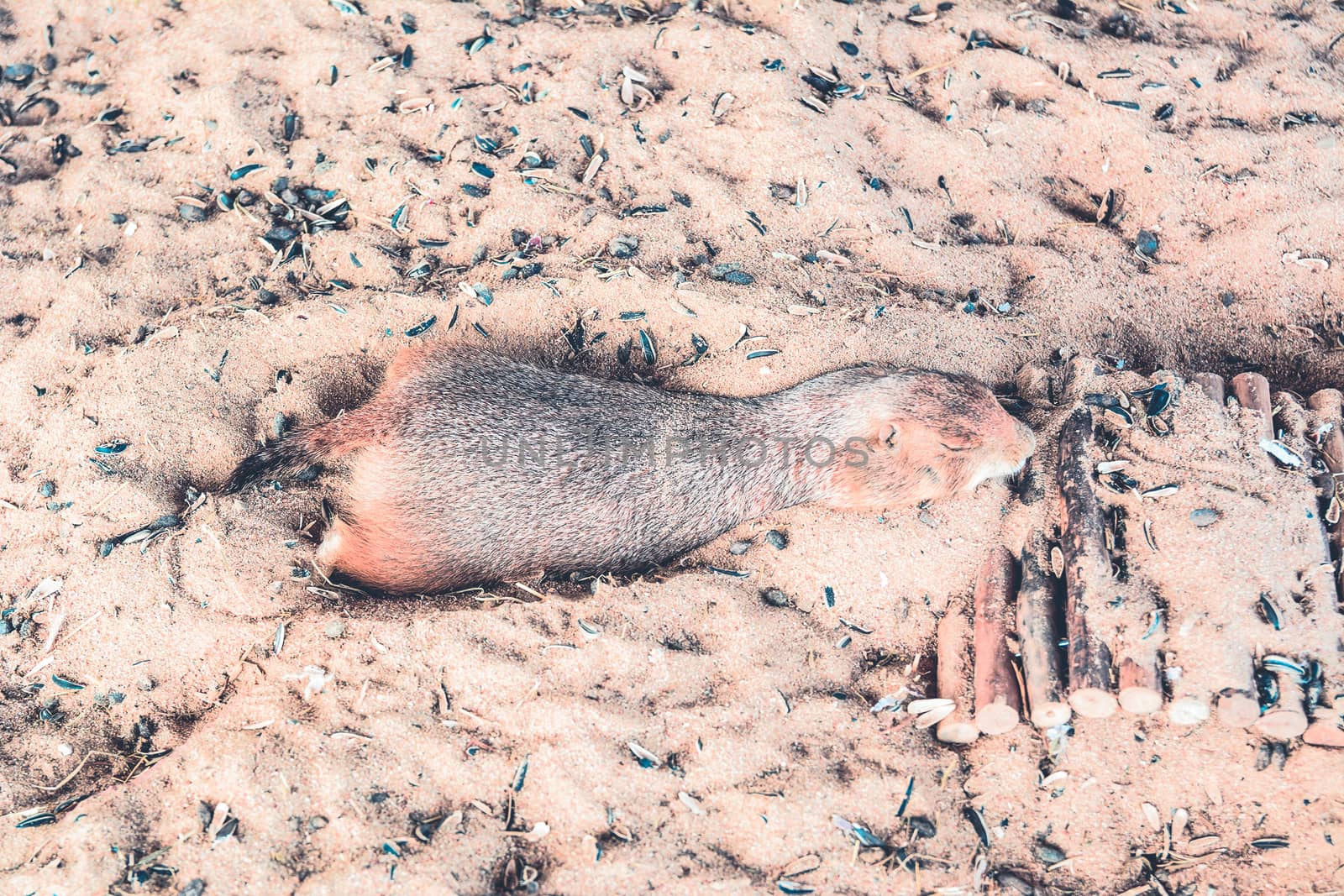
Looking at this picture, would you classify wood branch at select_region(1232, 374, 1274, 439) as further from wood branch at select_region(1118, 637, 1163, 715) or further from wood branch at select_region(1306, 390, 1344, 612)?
wood branch at select_region(1118, 637, 1163, 715)

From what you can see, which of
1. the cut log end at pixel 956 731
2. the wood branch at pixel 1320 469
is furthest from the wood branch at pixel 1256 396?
the cut log end at pixel 956 731

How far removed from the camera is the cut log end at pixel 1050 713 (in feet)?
13.2

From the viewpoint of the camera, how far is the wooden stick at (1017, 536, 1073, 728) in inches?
158

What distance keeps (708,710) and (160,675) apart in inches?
110

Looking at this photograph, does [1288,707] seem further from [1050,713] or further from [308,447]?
[308,447]

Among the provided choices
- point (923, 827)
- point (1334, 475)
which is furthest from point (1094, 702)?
point (1334, 475)

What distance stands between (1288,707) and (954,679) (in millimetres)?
1360

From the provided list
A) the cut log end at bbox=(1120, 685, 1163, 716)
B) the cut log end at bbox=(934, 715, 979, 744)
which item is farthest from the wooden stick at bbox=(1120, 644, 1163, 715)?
the cut log end at bbox=(934, 715, 979, 744)

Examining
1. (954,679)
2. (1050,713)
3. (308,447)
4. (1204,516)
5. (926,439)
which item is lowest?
(954,679)

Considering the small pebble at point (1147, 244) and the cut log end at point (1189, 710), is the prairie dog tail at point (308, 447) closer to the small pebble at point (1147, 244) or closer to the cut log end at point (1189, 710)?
the cut log end at point (1189, 710)

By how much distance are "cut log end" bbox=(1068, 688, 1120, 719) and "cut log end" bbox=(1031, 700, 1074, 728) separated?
4 centimetres

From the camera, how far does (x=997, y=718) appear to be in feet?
13.6

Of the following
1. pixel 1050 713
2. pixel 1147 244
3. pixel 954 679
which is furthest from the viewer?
pixel 1147 244

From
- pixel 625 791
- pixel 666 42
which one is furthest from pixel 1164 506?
pixel 666 42
